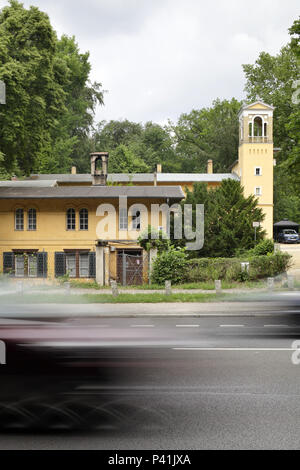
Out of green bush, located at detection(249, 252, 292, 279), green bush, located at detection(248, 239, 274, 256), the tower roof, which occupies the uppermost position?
the tower roof

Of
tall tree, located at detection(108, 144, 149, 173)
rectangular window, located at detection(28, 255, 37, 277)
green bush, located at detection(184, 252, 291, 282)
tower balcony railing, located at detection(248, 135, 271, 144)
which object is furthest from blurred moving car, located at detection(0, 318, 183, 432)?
tall tree, located at detection(108, 144, 149, 173)

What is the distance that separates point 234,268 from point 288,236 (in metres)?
31.7

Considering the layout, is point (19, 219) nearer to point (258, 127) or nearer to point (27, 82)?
point (27, 82)

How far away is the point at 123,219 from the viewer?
29.9m

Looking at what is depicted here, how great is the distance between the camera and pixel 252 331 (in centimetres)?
507

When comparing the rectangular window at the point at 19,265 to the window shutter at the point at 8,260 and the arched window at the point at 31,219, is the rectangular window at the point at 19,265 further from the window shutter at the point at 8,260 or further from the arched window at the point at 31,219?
the arched window at the point at 31,219

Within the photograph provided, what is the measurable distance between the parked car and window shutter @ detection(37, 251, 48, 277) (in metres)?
31.9

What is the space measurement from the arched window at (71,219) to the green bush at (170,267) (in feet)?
29.4

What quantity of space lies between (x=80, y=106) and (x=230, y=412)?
5857 cm

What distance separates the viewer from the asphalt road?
4.28 m

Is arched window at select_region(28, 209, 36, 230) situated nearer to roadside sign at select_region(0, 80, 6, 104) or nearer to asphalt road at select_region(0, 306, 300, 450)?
roadside sign at select_region(0, 80, 6, 104)

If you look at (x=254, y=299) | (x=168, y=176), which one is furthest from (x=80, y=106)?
(x=254, y=299)
